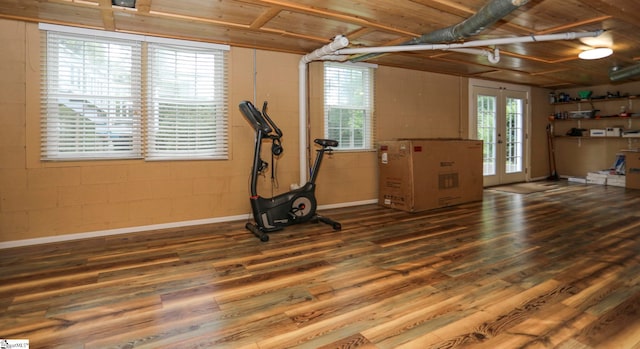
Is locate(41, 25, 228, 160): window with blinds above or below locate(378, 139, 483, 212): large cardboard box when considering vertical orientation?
above

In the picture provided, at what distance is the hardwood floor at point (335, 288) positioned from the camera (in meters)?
1.86

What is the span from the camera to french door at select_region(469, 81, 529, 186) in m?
7.10

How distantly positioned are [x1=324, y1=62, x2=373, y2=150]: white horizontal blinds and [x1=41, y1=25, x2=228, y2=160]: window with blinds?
1.54 metres

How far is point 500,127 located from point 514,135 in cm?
60

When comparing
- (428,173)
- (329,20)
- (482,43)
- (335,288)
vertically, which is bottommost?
(335,288)

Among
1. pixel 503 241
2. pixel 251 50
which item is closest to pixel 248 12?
pixel 251 50

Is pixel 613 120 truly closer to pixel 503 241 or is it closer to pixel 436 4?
pixel 503 241

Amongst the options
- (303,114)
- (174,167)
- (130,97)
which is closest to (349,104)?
(303,114)

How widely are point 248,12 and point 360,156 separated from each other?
278 cm

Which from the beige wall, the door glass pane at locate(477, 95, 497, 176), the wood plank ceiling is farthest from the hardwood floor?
the door glass pane at locate(477, 95, 497, 176)

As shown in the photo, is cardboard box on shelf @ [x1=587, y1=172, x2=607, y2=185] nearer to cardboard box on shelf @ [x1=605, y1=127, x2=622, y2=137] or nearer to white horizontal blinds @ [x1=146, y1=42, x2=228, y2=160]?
cardboard box on shelf @ [x1=605, y1=127, x2=622, y2=137]

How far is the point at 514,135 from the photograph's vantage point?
309 inches

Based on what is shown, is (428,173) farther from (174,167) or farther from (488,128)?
(174,167)

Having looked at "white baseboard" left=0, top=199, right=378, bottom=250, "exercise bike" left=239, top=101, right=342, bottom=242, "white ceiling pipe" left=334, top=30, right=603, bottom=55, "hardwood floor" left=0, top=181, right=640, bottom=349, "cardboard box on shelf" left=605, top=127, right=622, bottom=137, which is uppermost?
"white ceiling pipe" left=334, top=30, right=603, bottom=55
